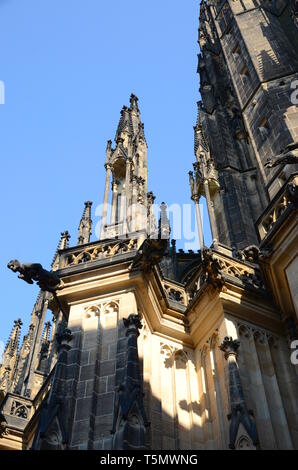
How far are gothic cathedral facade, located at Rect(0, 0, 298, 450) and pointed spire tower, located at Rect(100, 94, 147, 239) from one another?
0.04 metres

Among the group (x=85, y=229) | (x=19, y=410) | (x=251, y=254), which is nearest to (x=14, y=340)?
(x=19, y=410)

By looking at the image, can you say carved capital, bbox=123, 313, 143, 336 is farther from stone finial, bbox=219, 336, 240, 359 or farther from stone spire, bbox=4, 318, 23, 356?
stone spire, bbox=4, 318, 23, 356

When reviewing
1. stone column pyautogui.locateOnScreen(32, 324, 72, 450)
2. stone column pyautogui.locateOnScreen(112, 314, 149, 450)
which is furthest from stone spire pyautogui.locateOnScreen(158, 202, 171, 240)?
stone column pyautogui.locateOnScreen(32, 324, 72, 450)

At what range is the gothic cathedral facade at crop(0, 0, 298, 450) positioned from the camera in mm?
8484

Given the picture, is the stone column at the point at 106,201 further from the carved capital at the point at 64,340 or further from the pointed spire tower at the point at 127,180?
the carved capital at the point at 64,340

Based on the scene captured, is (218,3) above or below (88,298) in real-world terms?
above

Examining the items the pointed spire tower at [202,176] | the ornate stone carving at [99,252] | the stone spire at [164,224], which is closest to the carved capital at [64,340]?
the ornate stone carving at [99,252]

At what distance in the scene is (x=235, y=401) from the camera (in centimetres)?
891

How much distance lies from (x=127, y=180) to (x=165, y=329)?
3.55 m

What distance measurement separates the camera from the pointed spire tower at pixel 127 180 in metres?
12.0
